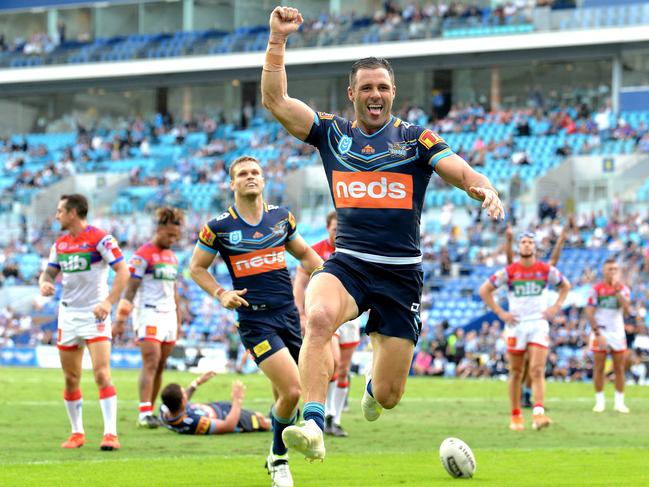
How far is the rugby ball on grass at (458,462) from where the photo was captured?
10172 mm

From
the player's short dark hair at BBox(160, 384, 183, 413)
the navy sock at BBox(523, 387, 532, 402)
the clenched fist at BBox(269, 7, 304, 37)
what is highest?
the clenched fist at BBox(269, 7, 304, 37)

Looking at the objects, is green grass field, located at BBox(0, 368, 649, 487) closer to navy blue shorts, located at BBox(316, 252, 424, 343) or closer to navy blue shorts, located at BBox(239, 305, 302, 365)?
navy blue shorts, located at BBox(239, 305, 302, 365)

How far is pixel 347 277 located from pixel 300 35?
4631 centimetres

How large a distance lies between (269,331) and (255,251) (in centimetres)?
79

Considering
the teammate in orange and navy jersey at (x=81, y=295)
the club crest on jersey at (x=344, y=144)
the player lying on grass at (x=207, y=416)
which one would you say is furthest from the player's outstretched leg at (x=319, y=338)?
the player lying on grass at (x=207, y=416)

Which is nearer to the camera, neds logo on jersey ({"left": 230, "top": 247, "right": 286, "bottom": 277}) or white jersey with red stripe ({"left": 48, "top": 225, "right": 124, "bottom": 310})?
neds logo on jersey ({"left": 230, "top": 247, "right": 286, "bottom": 277})

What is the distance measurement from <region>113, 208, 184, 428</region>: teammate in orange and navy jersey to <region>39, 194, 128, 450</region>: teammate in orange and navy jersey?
2.53 meters

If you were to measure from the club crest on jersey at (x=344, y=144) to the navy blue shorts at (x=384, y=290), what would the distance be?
0.74 meters

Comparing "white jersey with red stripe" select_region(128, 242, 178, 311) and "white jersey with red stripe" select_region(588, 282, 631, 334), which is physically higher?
"white jersey with red stripe" select_region(128, 242, 178, 311)

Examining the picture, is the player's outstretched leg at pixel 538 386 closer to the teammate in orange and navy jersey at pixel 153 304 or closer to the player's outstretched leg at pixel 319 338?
the teammate in orange and navy jersey at pixel 153 304

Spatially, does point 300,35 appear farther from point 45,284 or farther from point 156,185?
point 45,284

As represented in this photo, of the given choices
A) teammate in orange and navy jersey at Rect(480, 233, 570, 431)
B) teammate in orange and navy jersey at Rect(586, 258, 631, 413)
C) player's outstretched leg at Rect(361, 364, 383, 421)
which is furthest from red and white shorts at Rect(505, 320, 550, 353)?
player's outstretched leg at Rect(361, 364, 383, 421)

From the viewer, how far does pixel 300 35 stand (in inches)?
2119

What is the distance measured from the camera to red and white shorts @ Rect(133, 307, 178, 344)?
A: 1605 cm
